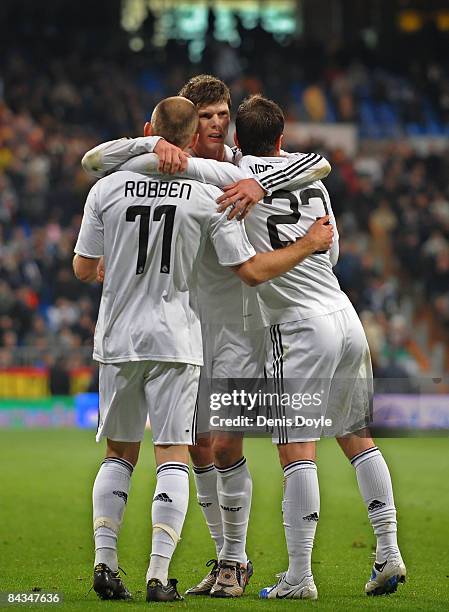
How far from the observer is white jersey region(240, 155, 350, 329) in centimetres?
570

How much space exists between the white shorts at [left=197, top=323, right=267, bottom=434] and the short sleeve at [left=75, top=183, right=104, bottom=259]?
76 cm

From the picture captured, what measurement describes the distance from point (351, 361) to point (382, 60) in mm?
24015

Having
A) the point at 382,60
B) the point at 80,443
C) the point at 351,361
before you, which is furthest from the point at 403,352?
the point at 351,361

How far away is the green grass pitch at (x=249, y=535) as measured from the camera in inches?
225

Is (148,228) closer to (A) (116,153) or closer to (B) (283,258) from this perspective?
(A) (116,153)

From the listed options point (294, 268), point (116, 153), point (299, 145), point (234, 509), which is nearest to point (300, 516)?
point (234, 509)

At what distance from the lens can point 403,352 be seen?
65.9ft

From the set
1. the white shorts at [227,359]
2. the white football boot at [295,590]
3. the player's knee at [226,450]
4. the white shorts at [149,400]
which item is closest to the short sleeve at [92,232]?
the white shorts at [149,400]

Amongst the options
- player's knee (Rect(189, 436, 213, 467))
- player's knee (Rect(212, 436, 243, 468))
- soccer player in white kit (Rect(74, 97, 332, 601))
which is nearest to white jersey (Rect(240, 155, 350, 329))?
soccer player in white kit (Rect(74, 97, 332, 601))

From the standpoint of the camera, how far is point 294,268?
225 inches

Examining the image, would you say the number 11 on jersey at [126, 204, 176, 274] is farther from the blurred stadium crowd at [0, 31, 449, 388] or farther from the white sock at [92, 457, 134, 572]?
the blurred stadium crowd at [0, 31, 449, 388]

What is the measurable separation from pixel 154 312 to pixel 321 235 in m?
0.87

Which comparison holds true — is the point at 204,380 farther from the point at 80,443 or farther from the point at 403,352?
the point at 403,352

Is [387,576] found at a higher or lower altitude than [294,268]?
lower
